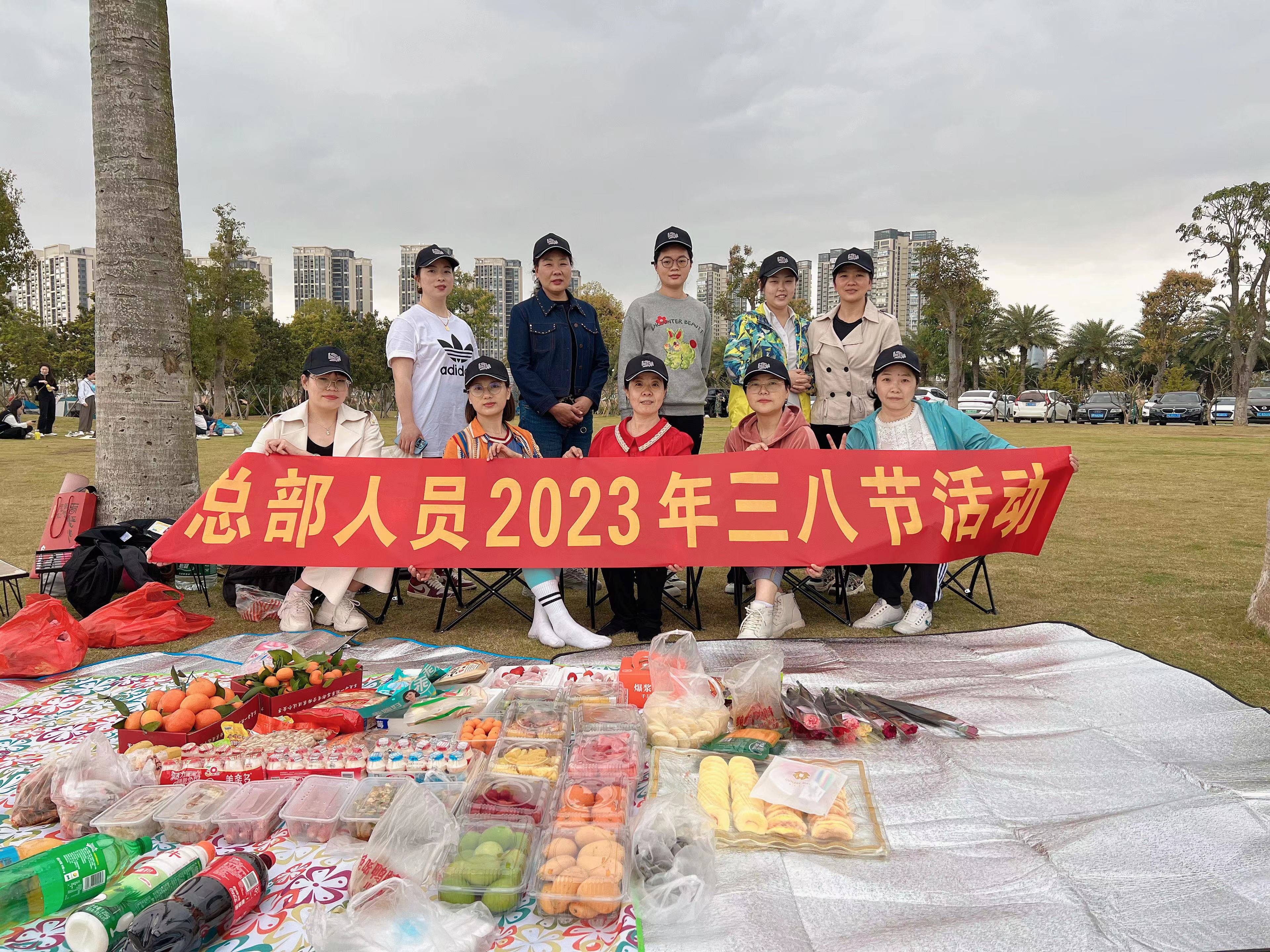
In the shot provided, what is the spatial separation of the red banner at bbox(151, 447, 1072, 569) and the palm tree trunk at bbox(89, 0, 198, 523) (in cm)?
143

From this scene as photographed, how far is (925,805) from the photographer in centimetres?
278

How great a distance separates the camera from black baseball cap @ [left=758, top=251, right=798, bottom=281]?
5.56 metres

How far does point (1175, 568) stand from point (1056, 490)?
2579mm

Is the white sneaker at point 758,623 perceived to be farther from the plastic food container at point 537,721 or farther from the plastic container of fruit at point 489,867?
the plastic container of fruit at point 489,867

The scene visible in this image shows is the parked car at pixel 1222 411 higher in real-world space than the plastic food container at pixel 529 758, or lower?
higher

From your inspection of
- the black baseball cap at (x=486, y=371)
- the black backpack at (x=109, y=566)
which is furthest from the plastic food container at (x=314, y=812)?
the black backpack at (x=109, y=566)

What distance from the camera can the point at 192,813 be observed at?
8.16 ft

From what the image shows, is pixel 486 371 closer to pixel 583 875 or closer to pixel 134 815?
pixel 134 815

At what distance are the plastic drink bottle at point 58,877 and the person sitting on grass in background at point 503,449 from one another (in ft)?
8.72

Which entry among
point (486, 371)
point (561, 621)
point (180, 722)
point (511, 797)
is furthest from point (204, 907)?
point (486, 371)

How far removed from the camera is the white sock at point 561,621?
4695mm

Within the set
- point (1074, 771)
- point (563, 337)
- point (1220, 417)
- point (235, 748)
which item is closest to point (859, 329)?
point (563, 337)

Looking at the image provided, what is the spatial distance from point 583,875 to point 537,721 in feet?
3.15

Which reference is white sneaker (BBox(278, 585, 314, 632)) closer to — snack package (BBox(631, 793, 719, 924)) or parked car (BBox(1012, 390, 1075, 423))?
snack package (BBox(631, 793, 719, 924))
